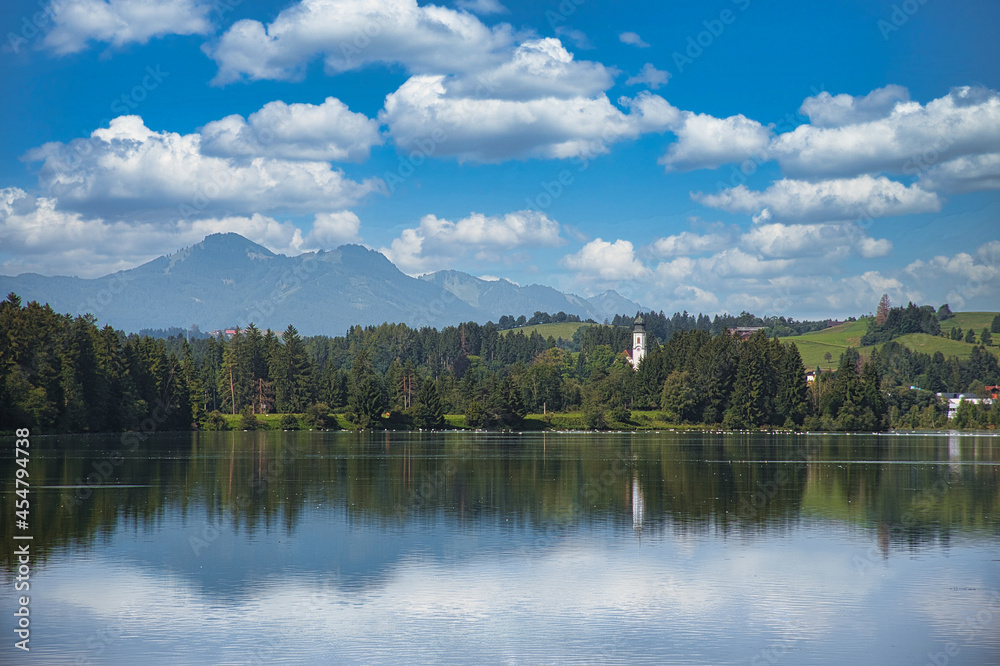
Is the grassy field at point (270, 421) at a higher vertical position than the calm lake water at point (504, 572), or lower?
lower

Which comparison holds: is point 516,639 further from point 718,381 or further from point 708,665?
point 718,381

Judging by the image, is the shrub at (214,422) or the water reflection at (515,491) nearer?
the water reflection at (515,491)

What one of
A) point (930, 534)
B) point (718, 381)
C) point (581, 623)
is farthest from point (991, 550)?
point (718, 381)

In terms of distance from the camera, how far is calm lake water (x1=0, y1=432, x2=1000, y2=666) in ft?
65.2

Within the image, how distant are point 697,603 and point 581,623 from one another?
3770mm

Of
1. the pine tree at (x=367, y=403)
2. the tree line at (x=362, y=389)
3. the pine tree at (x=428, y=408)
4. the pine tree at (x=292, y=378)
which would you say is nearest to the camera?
the tree line at (x=362, y=389)

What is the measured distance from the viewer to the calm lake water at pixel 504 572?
19.9 meters

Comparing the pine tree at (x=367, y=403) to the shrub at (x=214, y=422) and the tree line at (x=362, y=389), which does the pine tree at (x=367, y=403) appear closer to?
the tree line at (x=362, y=389)

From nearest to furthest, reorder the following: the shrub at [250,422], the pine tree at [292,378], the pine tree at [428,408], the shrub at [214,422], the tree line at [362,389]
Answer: the tree line at [362,389]
the shrub at [214,422]
the shrub at [250,422]
the pine tree at [428,408]
the pine tree at [292,378]

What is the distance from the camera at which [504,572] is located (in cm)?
2731

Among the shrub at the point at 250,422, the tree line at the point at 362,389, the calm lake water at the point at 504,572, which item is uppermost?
the tree line at the point at 362,389

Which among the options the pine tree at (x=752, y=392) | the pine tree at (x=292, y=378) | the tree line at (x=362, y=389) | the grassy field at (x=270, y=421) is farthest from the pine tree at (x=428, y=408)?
the pine tree at (x=752, y=392)

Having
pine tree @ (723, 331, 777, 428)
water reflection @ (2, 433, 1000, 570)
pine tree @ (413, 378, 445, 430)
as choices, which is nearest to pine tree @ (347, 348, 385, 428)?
pine tree @ (413, 378, 445, 430)

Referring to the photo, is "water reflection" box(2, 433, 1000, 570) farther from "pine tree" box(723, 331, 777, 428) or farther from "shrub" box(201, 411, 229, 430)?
"shrub" box(201, 411, 229, 430)
